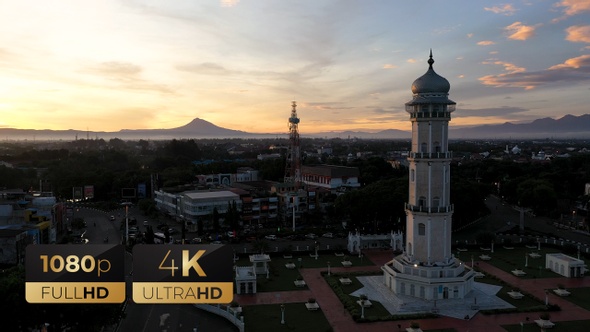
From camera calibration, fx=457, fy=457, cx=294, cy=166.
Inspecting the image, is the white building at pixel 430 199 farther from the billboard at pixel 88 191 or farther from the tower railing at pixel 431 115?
the billboard at pixel 88 191

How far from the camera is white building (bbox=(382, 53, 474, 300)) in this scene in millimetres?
34906

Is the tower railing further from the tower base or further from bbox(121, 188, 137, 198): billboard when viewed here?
bbox(121, 188, 137, 198): billboard

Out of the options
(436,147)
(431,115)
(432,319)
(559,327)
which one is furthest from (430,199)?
(559,327)

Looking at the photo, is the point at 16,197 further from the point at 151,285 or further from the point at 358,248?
the point at 151,285

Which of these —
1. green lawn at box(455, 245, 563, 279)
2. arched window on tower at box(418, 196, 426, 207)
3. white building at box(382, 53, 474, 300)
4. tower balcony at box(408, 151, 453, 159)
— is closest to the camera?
white building at box(382, 53, 474, 300)

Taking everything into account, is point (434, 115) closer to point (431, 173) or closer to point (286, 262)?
point (431, 173)

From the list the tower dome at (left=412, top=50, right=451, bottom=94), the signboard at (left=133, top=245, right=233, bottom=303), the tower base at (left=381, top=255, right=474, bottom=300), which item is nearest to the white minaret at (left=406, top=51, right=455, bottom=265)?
the tower dome at (left=412, top=50, right=451, bottom=94)

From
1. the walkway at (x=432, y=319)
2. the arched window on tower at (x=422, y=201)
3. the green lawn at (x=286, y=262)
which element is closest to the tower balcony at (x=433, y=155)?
the arched window on tower at (x=422, y=201)

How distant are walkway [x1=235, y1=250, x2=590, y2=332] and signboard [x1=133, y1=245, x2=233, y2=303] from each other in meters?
19.0

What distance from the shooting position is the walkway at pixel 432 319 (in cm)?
3052

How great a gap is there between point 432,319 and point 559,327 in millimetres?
8047

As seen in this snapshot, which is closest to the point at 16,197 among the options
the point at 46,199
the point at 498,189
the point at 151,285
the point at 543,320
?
the point at 46,199

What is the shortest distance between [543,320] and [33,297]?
29.8 metres

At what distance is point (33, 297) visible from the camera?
528 inches
